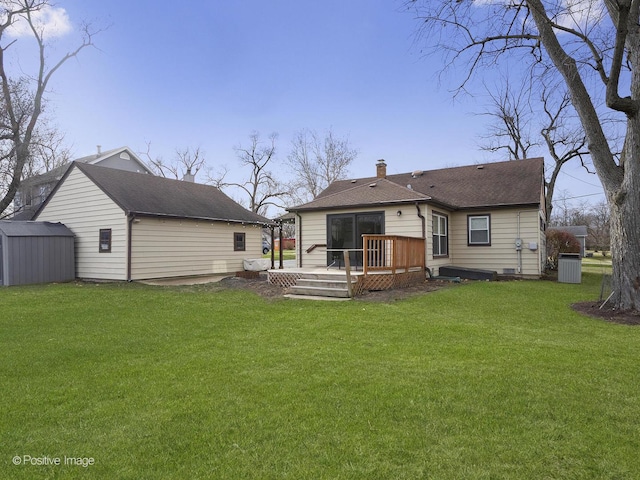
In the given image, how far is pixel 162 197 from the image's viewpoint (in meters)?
15.1

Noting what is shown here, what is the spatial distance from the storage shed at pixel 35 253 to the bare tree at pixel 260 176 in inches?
966

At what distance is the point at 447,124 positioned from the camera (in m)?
15.5

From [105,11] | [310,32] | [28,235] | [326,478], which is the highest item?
[105,11]

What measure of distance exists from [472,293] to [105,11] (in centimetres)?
2047

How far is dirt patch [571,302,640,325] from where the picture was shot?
6414 millimetres

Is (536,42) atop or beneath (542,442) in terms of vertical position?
atop

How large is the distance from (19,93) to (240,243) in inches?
498

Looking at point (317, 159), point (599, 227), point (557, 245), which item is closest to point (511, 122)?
point (557, 245)

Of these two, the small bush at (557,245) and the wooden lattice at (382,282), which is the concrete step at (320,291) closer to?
the wooden lattice at (382,282)

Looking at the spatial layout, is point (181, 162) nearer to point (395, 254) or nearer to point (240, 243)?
point (240, 243)

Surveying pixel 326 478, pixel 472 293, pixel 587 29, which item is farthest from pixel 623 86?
pixel 326 478

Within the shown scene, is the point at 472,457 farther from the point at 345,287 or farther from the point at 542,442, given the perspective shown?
the point at 345,287

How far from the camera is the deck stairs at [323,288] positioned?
30.2 feet

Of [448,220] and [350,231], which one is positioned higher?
[448,220]
